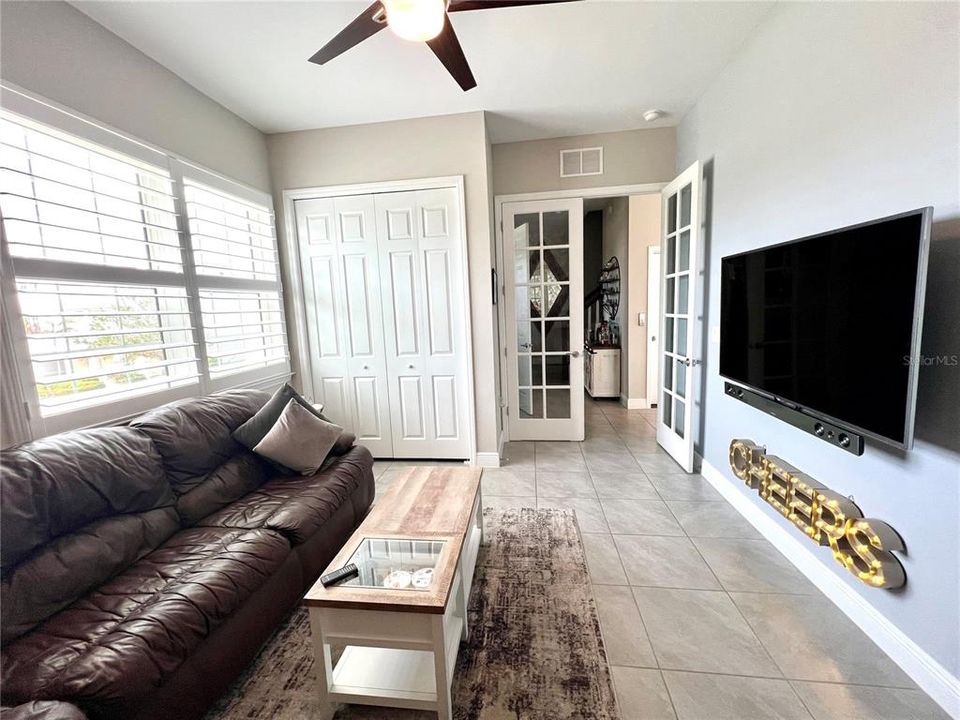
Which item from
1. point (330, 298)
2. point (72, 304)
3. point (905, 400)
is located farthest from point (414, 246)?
point (905, 400)

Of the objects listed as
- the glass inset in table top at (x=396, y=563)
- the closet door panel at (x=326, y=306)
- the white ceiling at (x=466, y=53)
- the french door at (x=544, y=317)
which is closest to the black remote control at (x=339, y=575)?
the glass inset in table top at (x=396, y=563)

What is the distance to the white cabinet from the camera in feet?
17.4

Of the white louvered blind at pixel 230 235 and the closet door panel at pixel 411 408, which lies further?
the closet door panel at pixel 411 408

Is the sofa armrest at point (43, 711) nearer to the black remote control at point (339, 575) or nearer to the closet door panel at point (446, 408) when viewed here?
the black remote control at point (339, 575)

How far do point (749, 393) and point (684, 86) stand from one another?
7.18 ft

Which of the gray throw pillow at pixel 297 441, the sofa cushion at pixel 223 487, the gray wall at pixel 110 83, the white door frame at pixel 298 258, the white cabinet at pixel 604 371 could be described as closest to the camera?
the gray wall at pixel 110 83

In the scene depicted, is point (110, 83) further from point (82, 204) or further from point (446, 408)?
point (446, 408)

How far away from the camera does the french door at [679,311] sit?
280 cm

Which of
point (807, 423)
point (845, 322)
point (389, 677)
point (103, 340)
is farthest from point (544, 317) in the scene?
point (103, 340)

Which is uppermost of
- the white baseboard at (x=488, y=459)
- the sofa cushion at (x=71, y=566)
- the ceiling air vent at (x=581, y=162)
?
the ceiling air vent at (x=581, y=162)

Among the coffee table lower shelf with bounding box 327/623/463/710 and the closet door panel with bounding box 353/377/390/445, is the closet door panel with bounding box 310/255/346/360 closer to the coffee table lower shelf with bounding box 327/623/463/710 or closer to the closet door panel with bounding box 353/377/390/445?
the closet door panel with bounding box 353/377/390/445

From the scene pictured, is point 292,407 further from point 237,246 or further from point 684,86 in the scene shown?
point 684,86

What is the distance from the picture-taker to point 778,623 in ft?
5.31
